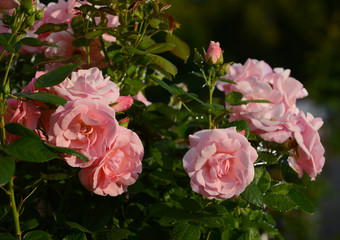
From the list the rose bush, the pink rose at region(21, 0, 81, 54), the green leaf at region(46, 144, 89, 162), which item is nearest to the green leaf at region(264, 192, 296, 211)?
the rose bush

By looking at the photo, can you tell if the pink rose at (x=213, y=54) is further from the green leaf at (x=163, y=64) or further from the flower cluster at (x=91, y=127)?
the flower cluster at (x=91, y=127)

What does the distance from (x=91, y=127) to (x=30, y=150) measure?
0.11m

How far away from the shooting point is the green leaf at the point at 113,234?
724 millimetres

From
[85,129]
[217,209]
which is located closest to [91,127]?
[85,129]

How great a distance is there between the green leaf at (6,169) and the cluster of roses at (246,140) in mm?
252

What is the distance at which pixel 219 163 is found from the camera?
724 millimetres

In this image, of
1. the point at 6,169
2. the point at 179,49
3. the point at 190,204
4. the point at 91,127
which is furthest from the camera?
the point at 179,49

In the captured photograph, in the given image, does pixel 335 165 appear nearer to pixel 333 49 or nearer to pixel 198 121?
pixel 333 49

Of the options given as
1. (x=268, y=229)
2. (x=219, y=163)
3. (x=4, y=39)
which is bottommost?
(x=268, y=229)

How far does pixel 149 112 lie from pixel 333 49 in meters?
5.86

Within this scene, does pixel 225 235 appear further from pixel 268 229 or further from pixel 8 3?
pixel 8 3

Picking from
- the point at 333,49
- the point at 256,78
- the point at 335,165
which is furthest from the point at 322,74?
the point at 256,78

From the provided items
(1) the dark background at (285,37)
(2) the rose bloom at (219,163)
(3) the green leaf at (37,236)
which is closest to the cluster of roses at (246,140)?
(2) the rose bloom at (219,163)

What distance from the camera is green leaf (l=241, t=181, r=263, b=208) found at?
0.74 m
